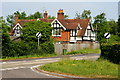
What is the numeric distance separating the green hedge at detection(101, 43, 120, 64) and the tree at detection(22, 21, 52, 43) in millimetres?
19003

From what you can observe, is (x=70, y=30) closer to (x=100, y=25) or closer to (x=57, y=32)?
(x=57, y=32)

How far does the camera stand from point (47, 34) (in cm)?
4388

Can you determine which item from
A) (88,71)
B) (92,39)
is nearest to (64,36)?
(92,39)

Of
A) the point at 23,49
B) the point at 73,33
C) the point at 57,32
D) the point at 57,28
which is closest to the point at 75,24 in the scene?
the point at 73,33

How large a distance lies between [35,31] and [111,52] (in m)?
21.5

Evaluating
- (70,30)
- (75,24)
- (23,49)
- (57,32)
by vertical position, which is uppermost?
(75,24)

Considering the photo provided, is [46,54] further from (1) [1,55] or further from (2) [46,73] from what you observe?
(2) [46,73]

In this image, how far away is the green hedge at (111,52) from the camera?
75.2 ft

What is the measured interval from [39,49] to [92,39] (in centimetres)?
2505

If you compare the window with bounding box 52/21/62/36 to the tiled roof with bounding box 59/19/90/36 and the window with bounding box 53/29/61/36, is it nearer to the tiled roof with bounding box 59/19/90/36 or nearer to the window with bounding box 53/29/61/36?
the window with bounding box 53/29/61/36

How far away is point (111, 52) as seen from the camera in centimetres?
2411

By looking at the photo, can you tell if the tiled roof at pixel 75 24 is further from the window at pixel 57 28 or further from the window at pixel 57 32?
the window at pixel 57 32

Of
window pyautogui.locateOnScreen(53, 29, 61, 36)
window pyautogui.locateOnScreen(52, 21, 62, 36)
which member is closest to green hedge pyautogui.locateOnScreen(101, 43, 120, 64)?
window pyautogui.locateOnScreen(52, 21, 62, 36)

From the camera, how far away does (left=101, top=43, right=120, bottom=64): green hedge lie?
22.9m
